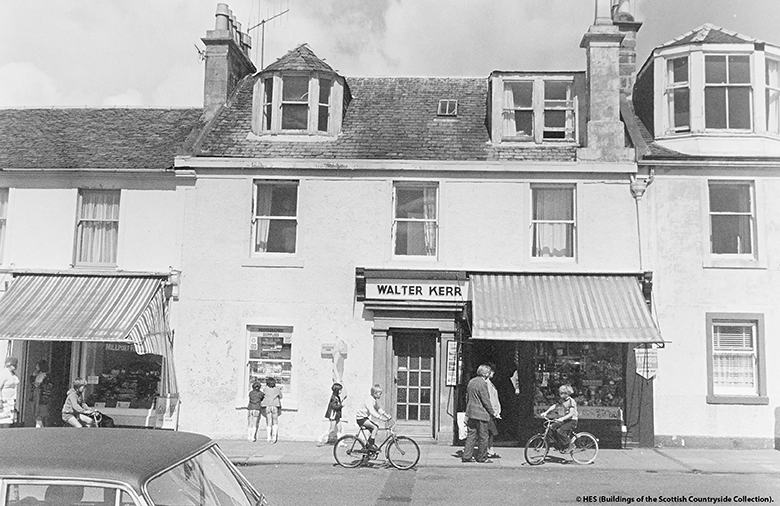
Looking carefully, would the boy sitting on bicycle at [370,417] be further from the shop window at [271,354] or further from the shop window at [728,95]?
the shop window at [728,95]

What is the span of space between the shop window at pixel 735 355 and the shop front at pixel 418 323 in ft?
18.7

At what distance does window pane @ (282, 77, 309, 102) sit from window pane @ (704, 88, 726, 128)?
9564 millimetres

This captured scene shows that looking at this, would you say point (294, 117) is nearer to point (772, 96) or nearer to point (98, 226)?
point (98, 226)

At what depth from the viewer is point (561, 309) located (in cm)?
1619

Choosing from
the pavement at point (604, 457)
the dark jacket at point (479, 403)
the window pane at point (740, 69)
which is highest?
the window pane at point (740, 69)

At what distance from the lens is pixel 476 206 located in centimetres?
1736

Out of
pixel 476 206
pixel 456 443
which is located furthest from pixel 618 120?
pixel 456 443

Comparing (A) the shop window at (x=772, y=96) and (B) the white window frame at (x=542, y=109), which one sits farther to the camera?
(B) the white window frame at (x=542, y=109)

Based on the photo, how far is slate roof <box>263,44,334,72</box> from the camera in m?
18.3

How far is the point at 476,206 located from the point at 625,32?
6.66 metres

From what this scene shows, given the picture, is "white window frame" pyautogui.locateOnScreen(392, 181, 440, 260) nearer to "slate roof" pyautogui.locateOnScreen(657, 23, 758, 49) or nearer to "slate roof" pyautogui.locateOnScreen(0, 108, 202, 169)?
"slate roof" pyautogui.locateOnScreen(0, 108, 202, 169)

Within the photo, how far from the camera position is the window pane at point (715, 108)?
17.4 metres

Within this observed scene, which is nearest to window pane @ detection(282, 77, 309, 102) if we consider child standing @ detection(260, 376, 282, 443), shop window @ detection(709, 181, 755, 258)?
child standing @ detection(260, 376, 282, 443)

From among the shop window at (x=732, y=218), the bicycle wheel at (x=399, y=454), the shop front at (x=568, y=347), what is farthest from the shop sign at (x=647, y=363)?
the bicycle wheel at (x=399, y=454)
